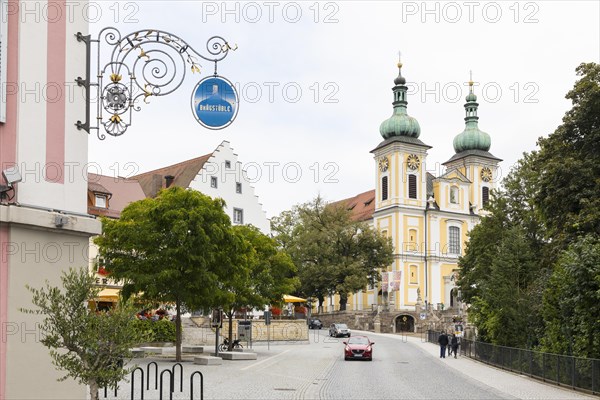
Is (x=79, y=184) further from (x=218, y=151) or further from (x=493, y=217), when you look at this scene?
(x=218, y=151)

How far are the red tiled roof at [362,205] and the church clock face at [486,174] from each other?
15.2 meters

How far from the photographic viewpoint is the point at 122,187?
209ft

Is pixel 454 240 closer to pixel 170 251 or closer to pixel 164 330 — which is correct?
pixel 164 330

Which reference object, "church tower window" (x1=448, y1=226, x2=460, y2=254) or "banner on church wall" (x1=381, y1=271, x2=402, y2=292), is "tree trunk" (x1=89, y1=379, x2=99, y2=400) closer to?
"banner on church wall" (x1=381, y1=271, x2=402, y2=292)

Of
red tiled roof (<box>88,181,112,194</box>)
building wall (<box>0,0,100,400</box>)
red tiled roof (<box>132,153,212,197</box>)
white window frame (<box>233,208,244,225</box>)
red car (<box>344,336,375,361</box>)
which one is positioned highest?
red tiled roof (<box>132,153,212,197</box>)

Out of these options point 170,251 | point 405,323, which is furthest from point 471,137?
point 170,251

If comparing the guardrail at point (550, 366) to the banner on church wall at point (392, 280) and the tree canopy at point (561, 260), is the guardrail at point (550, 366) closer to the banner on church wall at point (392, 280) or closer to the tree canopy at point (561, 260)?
the tree canopy at point (561, 260)

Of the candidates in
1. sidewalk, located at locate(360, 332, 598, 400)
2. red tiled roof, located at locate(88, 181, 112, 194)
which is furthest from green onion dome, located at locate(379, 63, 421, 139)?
sidewalk, located at locate(360, 332, 598, 400)

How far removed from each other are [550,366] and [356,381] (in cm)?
643

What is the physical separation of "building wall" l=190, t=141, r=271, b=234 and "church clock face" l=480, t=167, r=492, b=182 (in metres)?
46.6

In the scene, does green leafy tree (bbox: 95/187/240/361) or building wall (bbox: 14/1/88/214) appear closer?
building wall (bbox: 14/1/88/214)

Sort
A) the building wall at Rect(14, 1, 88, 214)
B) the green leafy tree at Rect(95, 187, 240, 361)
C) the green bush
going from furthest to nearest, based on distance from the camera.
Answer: the green bush < the green leafy tree at Rect(95, 187, 240, 361) < the building wall at Rect(14, 1, 88, 214)

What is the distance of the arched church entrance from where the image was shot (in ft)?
286

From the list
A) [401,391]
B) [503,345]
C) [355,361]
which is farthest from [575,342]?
[355,361]
